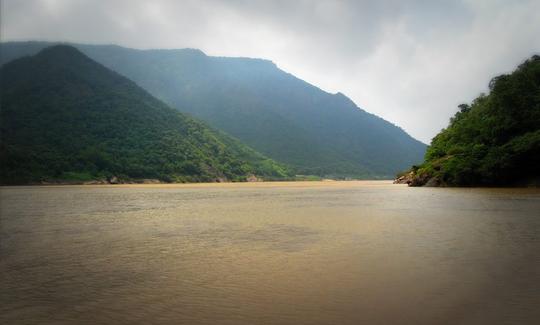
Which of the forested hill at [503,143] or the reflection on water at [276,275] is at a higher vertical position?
the forested hill at [503,143]

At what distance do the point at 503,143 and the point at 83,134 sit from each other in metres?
140

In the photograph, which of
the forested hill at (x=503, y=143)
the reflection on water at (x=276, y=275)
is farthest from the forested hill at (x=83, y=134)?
the reflection on water at (x=276, y=275)

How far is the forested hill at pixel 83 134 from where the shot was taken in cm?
12731

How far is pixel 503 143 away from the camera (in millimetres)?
70438

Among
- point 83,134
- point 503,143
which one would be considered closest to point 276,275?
point 503,143

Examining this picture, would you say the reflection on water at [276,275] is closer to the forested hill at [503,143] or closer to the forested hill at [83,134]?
the forested hill at [503,143]

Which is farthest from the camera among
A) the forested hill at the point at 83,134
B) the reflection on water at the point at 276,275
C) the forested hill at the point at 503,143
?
the forested hill at the point at 83,134

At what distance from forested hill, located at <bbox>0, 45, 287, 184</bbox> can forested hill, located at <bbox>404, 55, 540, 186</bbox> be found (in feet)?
343

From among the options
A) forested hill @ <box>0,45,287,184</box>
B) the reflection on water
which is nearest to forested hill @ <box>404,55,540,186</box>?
the reflection on water

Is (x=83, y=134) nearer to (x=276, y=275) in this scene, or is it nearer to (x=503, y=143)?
(x=503, y=143)

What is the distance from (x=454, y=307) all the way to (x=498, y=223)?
15.6 m

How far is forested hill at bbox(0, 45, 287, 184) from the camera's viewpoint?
5012 inches

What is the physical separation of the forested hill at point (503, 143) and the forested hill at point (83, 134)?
343 ft

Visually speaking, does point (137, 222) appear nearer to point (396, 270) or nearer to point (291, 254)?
point (291, 254)
